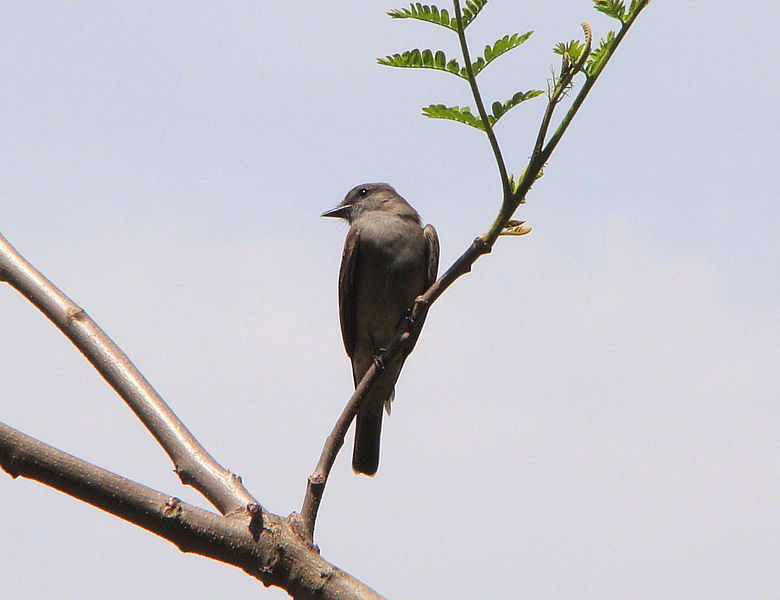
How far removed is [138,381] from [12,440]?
1120 mm

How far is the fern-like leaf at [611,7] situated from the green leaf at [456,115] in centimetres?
47

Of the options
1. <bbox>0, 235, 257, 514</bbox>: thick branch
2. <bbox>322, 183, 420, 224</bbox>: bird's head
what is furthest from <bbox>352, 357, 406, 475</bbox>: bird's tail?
<bbox>0, 235, 257, 514</bbox>: thick branch

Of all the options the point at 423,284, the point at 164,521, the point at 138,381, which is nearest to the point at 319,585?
the point at 164,521

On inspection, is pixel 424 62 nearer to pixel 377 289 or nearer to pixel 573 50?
pixel 573 50

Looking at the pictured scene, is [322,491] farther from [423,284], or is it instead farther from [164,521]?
[423,284]

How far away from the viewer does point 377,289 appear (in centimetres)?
828

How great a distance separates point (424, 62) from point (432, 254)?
4953mm

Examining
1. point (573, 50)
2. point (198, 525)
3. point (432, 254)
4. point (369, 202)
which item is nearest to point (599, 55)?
point (573, 50)

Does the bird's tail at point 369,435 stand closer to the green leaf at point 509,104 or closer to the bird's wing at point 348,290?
the bird's wing at point 348,290

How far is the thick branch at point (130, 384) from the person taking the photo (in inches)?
120

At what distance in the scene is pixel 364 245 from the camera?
8.53 m

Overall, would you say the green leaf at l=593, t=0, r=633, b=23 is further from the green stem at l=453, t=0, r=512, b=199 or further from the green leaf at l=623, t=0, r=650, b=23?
the green stem at l=453, t=0, r=512, b=199

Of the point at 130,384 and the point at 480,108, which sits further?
the point at 130,384

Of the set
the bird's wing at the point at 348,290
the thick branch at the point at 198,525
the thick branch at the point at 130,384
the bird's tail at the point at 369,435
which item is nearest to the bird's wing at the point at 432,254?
the bird's wing at the point at 348,290
